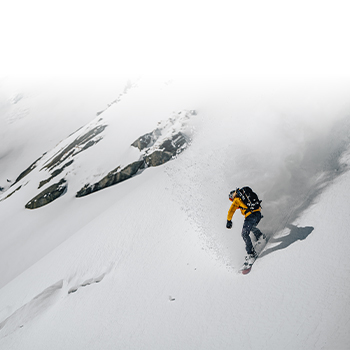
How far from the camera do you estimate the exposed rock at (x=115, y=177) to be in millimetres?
17797

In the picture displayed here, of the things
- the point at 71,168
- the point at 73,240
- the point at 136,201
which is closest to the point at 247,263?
the point at 136,201

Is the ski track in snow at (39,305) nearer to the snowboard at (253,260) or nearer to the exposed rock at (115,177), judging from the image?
the snowboard at (253,260)

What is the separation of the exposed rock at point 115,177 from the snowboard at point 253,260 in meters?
12.1

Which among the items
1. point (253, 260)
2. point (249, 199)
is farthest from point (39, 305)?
point (249, 199)

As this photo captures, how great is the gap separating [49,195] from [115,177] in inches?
345

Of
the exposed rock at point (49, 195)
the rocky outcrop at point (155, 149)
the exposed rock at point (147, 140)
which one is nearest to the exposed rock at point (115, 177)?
the rocky outcrop at point (155, 149)

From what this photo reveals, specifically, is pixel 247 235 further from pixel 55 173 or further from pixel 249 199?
pixel 55 173

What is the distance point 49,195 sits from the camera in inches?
882

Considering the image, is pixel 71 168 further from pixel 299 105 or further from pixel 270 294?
pixel 270 294

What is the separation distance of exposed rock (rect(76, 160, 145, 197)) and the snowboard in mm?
12091

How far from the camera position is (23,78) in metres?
128

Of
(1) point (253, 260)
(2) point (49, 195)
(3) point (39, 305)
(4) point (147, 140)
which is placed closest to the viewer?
(1) point (253, 260)

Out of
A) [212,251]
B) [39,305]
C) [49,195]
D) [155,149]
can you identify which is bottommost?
[39,305]

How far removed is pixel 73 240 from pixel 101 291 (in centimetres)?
611
